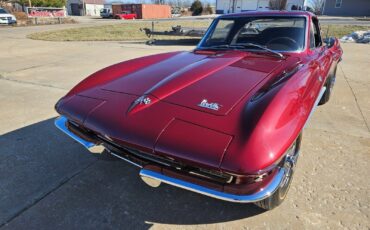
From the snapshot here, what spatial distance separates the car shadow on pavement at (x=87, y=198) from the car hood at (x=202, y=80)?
802 millimetres


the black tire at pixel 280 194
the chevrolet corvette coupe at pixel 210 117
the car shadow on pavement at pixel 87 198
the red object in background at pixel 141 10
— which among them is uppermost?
the red object in background at pixel 141 10

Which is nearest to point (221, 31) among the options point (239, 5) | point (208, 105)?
point (208, 105)

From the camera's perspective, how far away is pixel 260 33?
3.58m

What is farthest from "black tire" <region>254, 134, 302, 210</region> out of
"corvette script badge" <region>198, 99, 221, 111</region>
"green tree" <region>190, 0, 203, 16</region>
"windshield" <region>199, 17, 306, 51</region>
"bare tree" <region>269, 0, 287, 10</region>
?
"green tree" <region>190, 0, 203, 16</region>

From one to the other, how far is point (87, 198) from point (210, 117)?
49.3 inches

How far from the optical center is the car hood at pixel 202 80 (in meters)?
2.20

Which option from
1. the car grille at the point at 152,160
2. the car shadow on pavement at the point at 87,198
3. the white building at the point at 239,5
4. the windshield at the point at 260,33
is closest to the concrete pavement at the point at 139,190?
the car shadow on pavement at the point at 87,198

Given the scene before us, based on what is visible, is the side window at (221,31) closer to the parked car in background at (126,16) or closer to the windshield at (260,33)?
the windshield at (260,33)

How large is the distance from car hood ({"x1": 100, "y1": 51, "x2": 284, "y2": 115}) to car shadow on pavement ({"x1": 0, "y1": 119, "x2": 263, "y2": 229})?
2.63 ft

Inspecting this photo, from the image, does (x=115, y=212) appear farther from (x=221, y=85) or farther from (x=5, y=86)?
(x=5, y=86)

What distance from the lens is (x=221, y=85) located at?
2.40 meters

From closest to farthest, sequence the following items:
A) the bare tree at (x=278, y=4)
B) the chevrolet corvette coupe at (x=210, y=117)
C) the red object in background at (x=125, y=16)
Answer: the chevrolet corvette coupe at (x=210, y=117) < the bare tree at (x=278, y=4) < the red object in background at (x=125, y=16)

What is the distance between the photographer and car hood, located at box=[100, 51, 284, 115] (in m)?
2.20

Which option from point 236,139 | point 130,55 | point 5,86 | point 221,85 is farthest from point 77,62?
point 236,139
